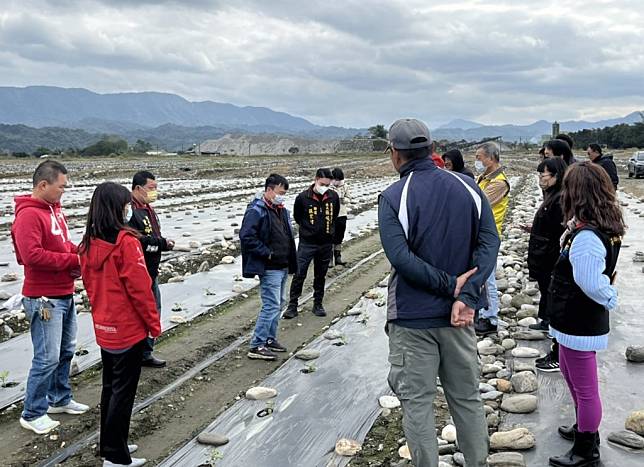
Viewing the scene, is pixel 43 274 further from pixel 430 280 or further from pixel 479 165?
pixel 479 165

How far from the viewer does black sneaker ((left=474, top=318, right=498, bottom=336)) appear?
646 centimetres

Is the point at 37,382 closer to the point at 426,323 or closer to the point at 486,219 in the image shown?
the point at 426,323

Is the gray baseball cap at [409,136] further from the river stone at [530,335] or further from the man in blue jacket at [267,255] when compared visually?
the river stone at [530,335]

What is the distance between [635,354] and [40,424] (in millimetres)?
4986

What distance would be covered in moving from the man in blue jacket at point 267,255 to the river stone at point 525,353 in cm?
230

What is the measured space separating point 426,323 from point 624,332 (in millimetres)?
4121

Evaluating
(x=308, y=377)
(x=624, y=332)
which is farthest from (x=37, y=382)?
(x=624, y=332)

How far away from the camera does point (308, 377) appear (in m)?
5.56

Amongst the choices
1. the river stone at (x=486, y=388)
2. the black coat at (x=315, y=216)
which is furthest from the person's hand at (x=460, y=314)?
the black coat at (x=315, y=216)

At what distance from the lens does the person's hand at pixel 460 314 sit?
3164 millimetres

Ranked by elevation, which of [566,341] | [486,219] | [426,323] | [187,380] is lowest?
[187,380]

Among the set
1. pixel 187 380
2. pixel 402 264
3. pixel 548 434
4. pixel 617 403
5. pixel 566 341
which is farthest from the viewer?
pixel 187 380

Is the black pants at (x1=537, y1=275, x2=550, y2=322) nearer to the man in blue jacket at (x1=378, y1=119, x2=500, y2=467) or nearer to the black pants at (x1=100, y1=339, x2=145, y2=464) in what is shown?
the man in blue jacket at (x1=378, y1=119, x2=500, y2=467)

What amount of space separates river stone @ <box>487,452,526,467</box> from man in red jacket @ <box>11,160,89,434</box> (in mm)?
3144
